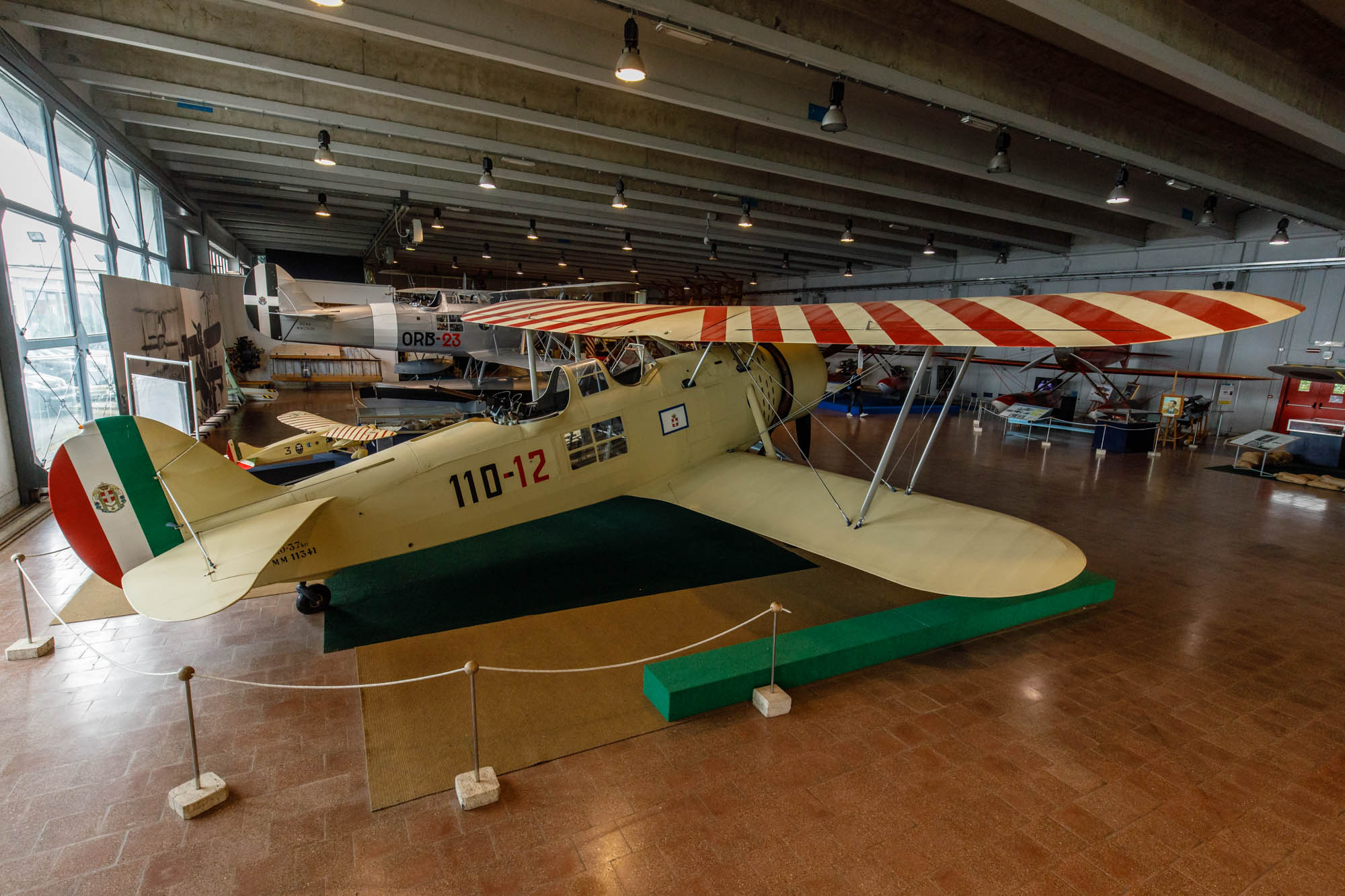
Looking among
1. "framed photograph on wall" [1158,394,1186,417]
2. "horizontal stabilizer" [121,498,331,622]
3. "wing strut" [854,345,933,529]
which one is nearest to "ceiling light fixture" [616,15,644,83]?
"wing strut" [854,345,933,529]

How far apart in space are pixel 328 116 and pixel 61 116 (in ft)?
12.2

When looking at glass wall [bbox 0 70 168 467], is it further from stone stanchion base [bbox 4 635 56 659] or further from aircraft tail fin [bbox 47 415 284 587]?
aircraft tail fin [bbox 47 415 284 587]

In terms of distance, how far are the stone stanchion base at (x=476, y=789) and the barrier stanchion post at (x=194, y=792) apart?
1.16 m

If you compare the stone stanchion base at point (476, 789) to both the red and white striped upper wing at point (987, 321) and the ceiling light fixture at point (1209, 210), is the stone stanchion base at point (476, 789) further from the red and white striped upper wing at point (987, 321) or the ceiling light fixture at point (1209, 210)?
the ceiling light fixture at point (1209, 210)

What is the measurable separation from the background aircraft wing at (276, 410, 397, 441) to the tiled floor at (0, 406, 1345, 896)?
4274 millimetres

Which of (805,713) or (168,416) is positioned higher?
(168,416)

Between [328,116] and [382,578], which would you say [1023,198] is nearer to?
[328,116]

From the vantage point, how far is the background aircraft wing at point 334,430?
29.7 ft

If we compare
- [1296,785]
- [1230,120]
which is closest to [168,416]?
[1296,785]

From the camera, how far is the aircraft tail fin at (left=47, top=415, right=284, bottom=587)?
11.9ft

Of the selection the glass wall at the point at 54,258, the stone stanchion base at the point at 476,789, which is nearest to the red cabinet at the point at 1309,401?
the stone stanchion base at the point at 476,789

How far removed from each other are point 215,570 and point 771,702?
3.52 meters

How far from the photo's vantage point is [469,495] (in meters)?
4.85

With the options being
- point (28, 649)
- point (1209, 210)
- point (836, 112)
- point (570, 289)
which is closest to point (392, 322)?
point (570, 289)
